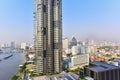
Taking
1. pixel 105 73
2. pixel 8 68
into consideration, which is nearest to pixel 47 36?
pixel 105 73

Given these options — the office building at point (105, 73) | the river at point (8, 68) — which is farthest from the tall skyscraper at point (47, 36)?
the river at point (8, 68)

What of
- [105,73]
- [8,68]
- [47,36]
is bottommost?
[8,68]

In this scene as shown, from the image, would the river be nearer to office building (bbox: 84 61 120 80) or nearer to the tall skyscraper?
the tall skyscraper

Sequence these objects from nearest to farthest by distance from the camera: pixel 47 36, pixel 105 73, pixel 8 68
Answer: pixel 105 73 < pixel 47 36 < pixel 8 68

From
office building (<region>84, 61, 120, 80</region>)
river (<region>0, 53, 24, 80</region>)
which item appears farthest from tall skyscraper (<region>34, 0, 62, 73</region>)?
river (<region>0, 53, 24, 80</region>)

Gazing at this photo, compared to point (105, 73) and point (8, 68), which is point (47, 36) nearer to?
point (105, 73)

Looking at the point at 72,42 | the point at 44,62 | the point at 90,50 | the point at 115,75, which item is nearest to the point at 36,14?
the point at 44,62

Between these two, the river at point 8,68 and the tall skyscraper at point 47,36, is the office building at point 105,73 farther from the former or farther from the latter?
the river at point 8,68

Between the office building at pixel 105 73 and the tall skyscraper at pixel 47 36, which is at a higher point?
the tall skyscraper at pixel 47 36
